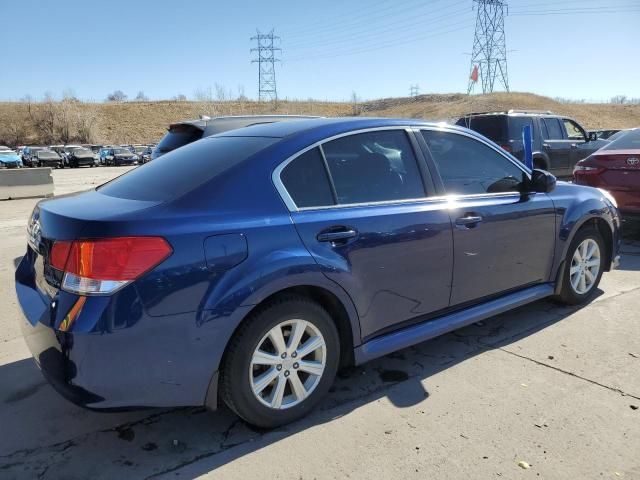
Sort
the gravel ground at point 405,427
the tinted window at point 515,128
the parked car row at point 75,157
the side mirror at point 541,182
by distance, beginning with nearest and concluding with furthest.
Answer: the gravel ground at point 405,427 < the side mirror at point 541,182 < the tinted window at point 515,128 < the parked car row at point 75,157

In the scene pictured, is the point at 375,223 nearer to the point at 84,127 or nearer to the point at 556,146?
the point at 556,146

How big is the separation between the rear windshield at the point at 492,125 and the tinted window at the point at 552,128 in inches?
54.8

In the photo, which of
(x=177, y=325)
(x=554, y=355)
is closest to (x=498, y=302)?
(x=554, y=355)

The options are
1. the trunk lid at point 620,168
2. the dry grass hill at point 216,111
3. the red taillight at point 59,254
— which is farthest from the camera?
the dry grass hill at point 216,111

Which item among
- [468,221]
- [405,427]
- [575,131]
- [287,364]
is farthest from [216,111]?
[405,427]

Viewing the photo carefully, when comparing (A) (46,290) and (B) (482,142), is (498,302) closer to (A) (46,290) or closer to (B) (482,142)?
(B) (482,142)

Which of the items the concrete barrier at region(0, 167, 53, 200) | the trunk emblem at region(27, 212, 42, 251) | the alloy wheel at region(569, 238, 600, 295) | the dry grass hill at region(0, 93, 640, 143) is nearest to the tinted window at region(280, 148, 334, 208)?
the trunk emblem at region(27, 212, 42, 251)

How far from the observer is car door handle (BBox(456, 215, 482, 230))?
3.59 meters

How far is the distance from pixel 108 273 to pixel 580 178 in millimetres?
7286

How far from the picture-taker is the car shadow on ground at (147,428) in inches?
104

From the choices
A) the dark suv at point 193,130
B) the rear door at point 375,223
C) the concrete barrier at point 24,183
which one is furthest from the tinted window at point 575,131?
the concrete barrier at point 24,183

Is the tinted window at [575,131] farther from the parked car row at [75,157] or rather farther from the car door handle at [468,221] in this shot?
the parked car row at [75,157]

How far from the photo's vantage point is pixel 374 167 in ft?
11.2

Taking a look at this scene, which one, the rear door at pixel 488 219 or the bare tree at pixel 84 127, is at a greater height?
the rear door at pixel 488 219
